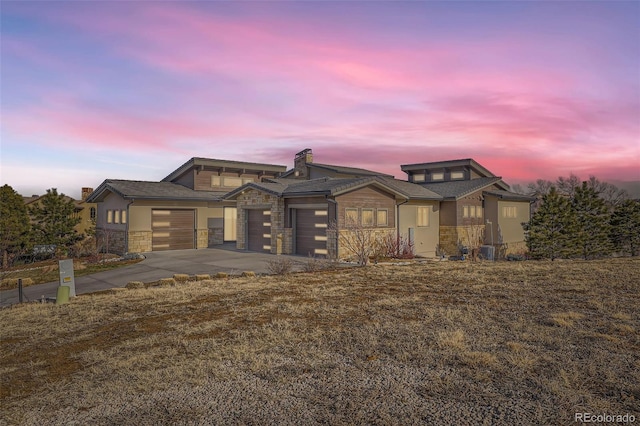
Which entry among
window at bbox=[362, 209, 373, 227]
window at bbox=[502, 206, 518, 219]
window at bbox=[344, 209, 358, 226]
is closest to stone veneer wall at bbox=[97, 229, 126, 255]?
window at bbox=[344, 209, 358, 226]

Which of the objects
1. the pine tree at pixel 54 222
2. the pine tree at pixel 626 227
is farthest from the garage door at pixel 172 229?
the pine tree at pixel 626 227

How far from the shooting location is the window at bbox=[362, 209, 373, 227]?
73.9ft

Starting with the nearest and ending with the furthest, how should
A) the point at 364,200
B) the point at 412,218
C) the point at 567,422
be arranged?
the point at 567,422
the point at 364,200
the point at 412,218

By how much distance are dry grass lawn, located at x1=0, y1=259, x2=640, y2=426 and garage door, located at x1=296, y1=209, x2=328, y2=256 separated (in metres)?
10.8

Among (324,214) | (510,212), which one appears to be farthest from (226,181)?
(510,212)

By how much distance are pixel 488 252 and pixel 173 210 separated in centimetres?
2090

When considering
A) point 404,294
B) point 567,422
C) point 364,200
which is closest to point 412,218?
point 364,200

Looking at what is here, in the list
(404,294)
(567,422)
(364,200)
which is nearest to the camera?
(567,422)

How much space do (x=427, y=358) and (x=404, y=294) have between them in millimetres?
4935

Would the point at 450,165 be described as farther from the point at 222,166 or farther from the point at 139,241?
the point at 139,241

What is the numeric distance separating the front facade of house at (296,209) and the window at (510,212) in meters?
0.08

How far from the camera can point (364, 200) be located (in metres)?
22.6

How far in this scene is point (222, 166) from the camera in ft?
107

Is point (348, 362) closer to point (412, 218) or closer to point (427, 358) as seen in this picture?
point (427, 358)
